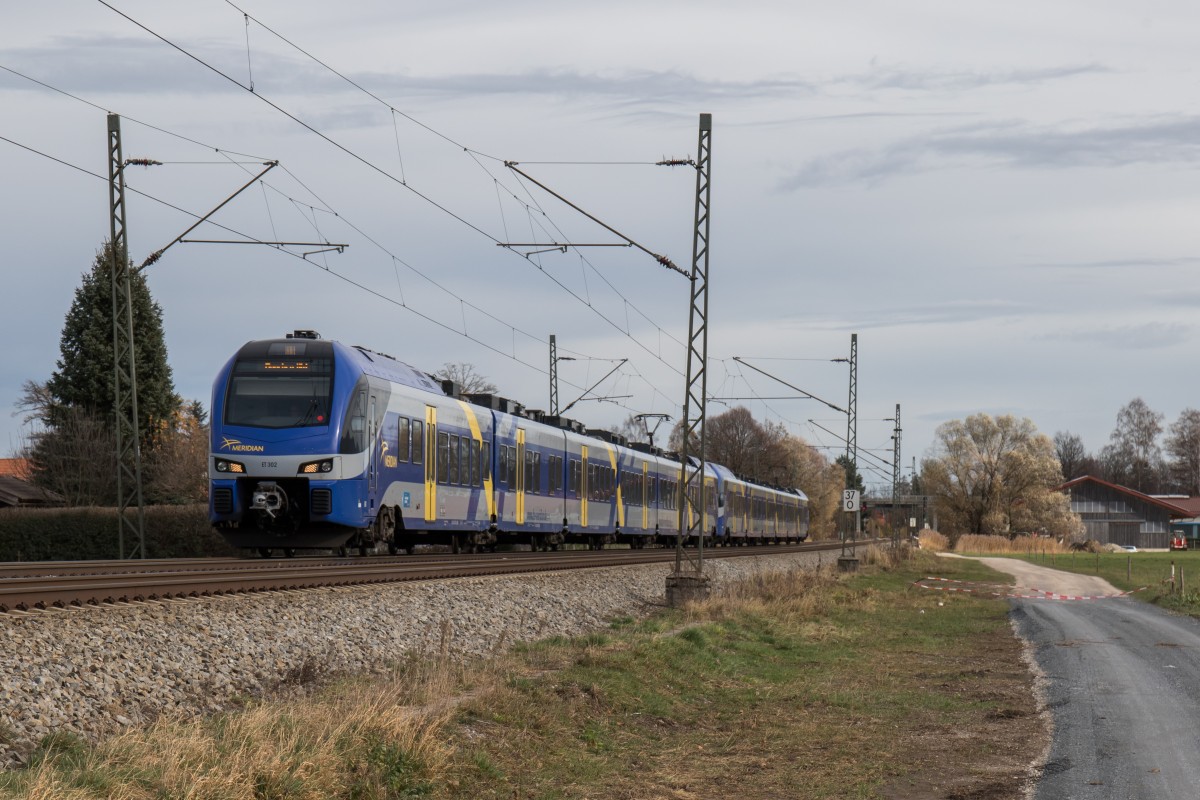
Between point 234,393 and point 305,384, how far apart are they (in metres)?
Answer: 1.27

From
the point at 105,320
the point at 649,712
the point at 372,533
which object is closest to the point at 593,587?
the point at 372,533

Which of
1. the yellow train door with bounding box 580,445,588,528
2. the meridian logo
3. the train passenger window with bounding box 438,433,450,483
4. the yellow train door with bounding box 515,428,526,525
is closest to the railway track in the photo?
the meridian logo

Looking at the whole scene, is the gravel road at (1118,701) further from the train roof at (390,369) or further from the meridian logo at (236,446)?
the meridian logo at (236,446)

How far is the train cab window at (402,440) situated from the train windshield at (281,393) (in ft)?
7.70

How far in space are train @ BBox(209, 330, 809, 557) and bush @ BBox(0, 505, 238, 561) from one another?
7.46m

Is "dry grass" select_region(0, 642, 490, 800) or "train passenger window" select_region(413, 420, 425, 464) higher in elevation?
"train passenger window" select_region(413, 420, 425, 464)

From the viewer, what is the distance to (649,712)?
13.8 meters

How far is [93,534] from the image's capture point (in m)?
37.4

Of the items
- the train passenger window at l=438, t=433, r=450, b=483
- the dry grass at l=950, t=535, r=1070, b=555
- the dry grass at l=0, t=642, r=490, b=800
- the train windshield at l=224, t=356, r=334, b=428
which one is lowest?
the dry grass at l=950, t=535, r=1070, b=555

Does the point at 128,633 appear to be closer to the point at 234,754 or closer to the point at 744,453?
the point at 234,754

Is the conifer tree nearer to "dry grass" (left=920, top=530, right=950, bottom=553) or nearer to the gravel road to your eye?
the gravel road

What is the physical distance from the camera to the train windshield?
23.4 meters

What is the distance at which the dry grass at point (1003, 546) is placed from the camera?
91.5 m

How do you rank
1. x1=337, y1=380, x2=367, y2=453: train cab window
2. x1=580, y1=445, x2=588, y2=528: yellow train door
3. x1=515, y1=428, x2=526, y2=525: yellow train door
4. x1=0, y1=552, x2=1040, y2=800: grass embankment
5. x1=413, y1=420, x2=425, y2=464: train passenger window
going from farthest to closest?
x1=580, y1=445, x2=588, y2=528: yellow train door
x1=515, y1=428, x2=526, y2=525: yellow train door
x1=413, y1=420, x2=425, y2=464: train passenger window
x1=337, y1=380, x2=367, y2=453: train cab window
x1=0, y1=552, x2=1040, y2=800: grass embankment
